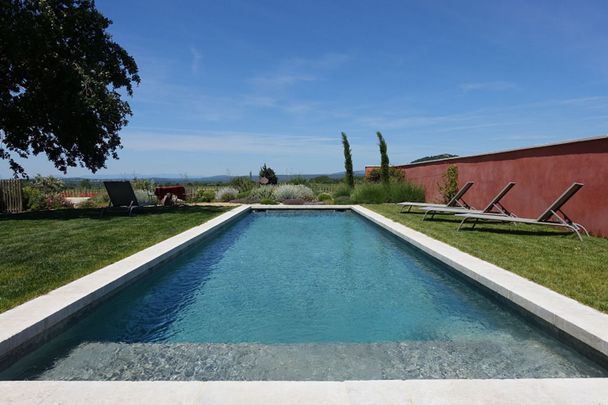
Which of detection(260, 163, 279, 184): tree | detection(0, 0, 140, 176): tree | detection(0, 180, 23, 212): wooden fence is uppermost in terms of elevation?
detection(0, 0, 140, 176): tree

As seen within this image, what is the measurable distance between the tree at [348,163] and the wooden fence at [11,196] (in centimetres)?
1401

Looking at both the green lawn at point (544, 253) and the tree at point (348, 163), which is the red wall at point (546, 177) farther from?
the tree at point (348, 163)

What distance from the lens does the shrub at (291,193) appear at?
20.0 meters

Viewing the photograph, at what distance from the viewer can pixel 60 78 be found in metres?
12.0

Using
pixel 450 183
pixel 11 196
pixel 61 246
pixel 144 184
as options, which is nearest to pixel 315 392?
pixel 61 246

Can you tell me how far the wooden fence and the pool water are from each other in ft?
35.3

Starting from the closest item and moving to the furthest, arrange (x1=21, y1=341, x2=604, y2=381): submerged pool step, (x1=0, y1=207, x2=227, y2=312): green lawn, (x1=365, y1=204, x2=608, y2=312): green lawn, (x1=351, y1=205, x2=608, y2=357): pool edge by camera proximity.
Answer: (x1=21, y1=341, x2=604, y2=381): submerged pool step → (x1=351, y1=205, x2=608, y2=357): pool edge → (x1=365, y1=204, x2=608, y2=312): green lawn → (x1=0, y1=207, x2=227, y2=312): green lawn

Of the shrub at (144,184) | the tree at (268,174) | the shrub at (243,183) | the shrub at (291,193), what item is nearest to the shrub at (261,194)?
the shrub at (291,193)

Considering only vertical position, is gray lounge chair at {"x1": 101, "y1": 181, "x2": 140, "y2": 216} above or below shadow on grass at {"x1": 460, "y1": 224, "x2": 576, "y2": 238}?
above

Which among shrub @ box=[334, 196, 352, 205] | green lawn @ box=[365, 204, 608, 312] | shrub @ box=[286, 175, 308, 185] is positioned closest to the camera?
green lawn @ box=[365, 204, 608, 312]

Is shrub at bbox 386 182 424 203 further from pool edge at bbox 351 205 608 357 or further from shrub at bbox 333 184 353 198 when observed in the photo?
pool edge at bbox 351 205 608 357

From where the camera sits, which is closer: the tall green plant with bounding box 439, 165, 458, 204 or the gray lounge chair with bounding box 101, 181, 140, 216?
the gray lounge chair with bounding box 101, 181, 140, 216

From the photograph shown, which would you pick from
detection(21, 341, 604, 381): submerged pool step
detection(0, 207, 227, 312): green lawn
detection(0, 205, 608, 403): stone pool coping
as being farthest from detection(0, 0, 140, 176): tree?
detection(21, 341, 604, 381): submerged pool step

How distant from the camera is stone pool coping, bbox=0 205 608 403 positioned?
218 centimetres
